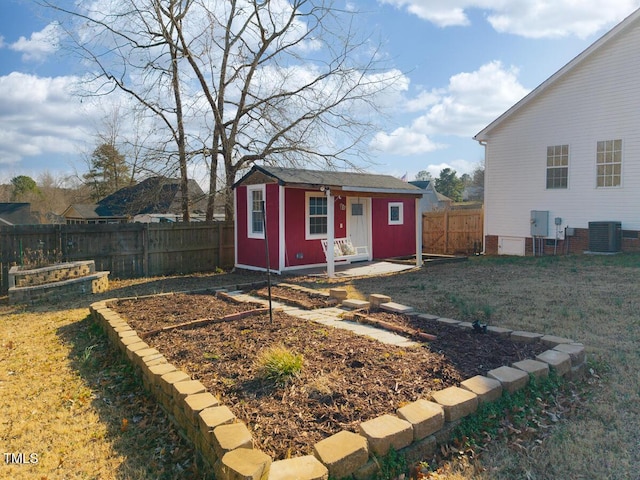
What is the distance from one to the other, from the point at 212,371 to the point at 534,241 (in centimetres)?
1229

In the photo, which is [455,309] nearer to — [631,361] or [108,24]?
[631,361]

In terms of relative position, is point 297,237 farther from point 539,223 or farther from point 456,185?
point 456,185

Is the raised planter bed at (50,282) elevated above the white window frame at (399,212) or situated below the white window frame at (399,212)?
below

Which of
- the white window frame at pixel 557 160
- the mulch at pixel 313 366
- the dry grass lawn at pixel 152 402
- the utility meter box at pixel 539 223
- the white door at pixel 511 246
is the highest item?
the white window frame at pixel 557 160

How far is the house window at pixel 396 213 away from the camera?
1359 cm

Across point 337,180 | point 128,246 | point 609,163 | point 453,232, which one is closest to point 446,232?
point 453,232

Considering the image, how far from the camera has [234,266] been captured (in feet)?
42.0

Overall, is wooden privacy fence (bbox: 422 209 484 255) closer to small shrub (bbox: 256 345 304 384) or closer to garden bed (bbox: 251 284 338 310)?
garden bed (bbox: 251 284 338 310)

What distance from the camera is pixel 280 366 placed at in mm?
3299

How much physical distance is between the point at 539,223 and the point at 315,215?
22.9 feet

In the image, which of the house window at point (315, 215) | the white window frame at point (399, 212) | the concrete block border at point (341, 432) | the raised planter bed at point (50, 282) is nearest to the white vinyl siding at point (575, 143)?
the white window frame at point (399, 212)

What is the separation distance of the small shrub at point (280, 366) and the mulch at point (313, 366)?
0.05 m

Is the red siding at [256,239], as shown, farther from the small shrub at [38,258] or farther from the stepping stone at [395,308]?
the stepping stone at [395,308]

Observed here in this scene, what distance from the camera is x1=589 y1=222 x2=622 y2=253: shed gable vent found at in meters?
11.1
